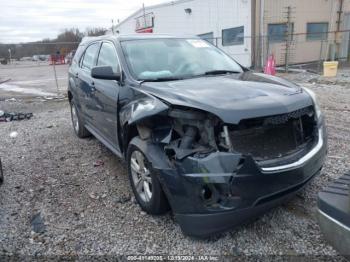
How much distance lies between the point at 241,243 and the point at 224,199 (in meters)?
0.60

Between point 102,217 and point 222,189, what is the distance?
1.51m

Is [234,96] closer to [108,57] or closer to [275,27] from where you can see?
[108,57]

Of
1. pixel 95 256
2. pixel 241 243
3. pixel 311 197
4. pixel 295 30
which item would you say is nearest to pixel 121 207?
pixel 95 256

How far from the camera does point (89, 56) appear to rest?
5.31 metres

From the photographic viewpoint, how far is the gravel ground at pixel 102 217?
2.86 m

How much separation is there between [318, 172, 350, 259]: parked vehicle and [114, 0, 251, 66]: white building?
14.4m

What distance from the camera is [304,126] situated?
314cm

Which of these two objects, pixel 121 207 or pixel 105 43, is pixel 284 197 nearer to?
pixel 121 207

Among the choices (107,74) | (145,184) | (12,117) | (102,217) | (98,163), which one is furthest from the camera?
(12,117)

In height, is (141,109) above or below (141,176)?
above

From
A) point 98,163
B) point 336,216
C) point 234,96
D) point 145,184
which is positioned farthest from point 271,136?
point 98,163

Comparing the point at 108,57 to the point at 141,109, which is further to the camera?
the point at 108,57

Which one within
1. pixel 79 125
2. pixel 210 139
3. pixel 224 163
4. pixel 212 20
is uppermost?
pixel 212 20

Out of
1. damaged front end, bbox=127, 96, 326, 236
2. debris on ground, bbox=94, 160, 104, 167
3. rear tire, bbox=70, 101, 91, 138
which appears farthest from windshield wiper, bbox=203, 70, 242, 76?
rear tire, bbox=70, 101, 91, 138
